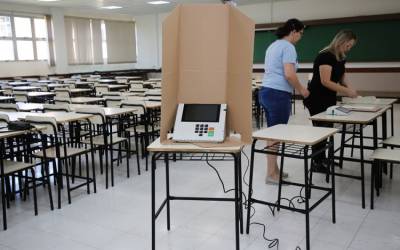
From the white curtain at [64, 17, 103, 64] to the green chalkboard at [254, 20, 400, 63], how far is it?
22.6 feet

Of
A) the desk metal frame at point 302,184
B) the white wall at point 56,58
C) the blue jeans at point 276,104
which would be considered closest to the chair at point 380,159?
the desk metal frame at point 302,184

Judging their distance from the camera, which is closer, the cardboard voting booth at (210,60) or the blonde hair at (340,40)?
the cardboard voting booth at (210,60)

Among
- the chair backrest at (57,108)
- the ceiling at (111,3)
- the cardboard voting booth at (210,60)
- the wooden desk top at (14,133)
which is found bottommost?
the wooden desk top at (14,133)

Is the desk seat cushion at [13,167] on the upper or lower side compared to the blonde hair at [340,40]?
lower

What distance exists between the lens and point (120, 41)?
47.3 ft

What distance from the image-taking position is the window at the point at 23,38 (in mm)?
10769

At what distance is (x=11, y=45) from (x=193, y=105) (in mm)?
10356

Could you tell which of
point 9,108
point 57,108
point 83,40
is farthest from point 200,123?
point 83,40

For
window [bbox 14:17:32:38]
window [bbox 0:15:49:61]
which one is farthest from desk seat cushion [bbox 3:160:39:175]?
window [bbox 14:17:32:38]

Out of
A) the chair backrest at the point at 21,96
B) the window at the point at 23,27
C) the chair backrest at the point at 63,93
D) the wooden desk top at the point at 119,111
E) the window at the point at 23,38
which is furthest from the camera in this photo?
the window at the point at 23,27

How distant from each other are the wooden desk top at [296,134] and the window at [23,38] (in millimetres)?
10131

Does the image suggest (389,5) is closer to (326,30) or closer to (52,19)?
(326,30)

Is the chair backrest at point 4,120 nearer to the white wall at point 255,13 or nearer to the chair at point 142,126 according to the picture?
the chair at point 142,126

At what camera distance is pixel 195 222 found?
298cm
